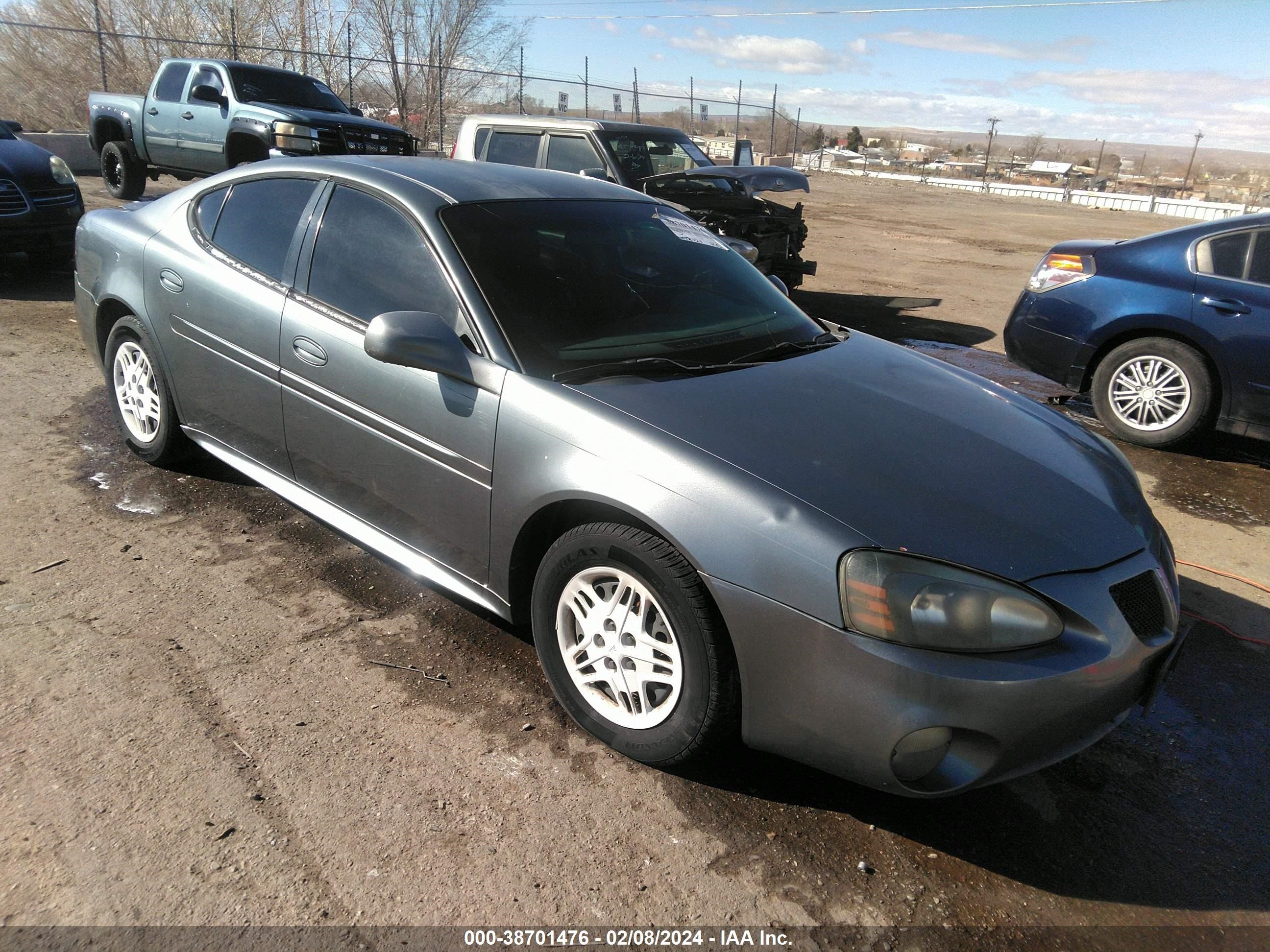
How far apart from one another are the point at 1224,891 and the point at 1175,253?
4.69m

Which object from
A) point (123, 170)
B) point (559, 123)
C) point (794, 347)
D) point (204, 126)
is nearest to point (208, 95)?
point (204, 126)

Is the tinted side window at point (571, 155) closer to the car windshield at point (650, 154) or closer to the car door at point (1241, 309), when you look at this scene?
the car windshield at point (650, 154)

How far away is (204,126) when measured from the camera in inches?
508

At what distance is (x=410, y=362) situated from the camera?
2.88 meters

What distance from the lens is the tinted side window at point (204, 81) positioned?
12945 millimetres

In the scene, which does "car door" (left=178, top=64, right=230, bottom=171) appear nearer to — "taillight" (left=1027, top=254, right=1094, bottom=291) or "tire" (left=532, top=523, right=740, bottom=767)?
"taillight" (left=1027, top=254, right=1094, bottom=291)

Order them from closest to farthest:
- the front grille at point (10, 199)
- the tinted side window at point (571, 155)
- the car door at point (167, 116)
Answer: the front grille at point (10, 199) → the tinted side window at point (571, 155) → the car door at point (167, 116)

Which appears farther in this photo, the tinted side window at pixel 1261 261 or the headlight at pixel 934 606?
Answer: the tinted side window at pixel 1261 261

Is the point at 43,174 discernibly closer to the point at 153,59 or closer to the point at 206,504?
the point at 206,504

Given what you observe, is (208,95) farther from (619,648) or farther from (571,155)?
(619,648)

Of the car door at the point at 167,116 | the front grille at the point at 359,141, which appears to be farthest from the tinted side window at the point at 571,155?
the car door at the point at 167,116

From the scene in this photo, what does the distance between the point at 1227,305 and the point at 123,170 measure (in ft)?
47.8

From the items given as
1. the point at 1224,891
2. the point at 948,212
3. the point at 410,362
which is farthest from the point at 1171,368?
the point at 948,212

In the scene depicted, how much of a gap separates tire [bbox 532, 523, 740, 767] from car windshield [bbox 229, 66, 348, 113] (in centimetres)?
1248
